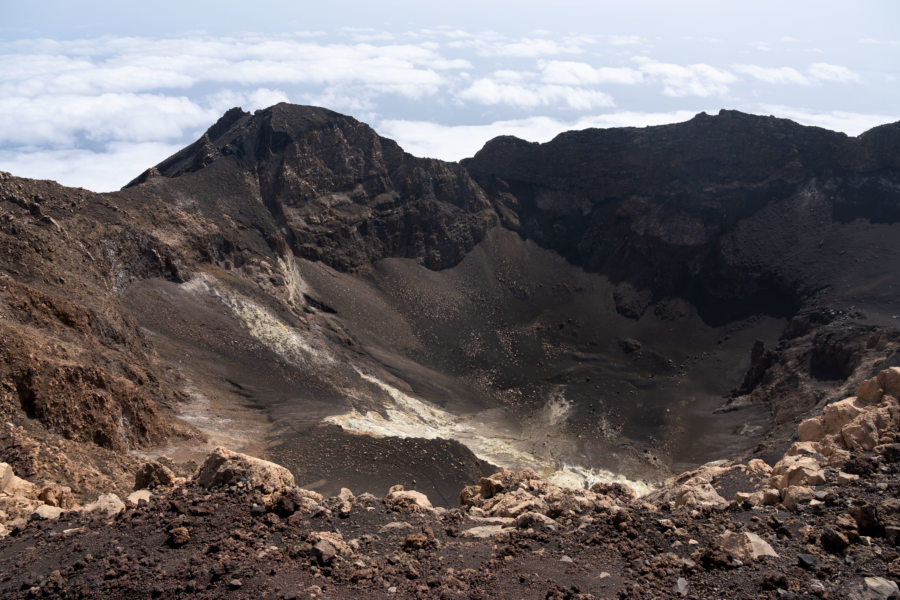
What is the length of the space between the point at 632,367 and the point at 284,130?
44384 mm

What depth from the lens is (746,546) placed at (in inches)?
542

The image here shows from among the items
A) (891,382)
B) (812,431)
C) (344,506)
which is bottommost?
(812,431)

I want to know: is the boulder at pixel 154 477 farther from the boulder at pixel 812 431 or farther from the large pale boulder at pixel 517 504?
the boulder at pixel 812 431

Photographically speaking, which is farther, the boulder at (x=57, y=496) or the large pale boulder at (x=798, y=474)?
the boulder at (x=57, y=496)

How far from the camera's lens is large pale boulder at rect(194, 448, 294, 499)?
16.5 metres

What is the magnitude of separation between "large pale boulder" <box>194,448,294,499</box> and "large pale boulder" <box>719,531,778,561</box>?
962 centimetres

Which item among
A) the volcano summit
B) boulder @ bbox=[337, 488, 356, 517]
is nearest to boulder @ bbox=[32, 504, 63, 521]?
the volcano summit

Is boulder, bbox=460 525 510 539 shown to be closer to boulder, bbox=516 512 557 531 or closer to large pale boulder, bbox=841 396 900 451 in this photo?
boulder, bbox=516 512 557 531

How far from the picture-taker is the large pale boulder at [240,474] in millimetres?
16469

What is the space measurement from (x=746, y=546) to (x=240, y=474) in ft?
37.2

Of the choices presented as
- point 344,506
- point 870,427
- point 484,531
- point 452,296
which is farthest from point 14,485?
point 452,296

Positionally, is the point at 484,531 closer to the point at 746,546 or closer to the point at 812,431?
the point at 746,546

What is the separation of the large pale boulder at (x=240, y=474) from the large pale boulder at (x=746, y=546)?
9.62 meters

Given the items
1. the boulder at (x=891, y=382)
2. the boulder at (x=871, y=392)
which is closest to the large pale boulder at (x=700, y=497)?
the boulder at (x=871, y=392)
